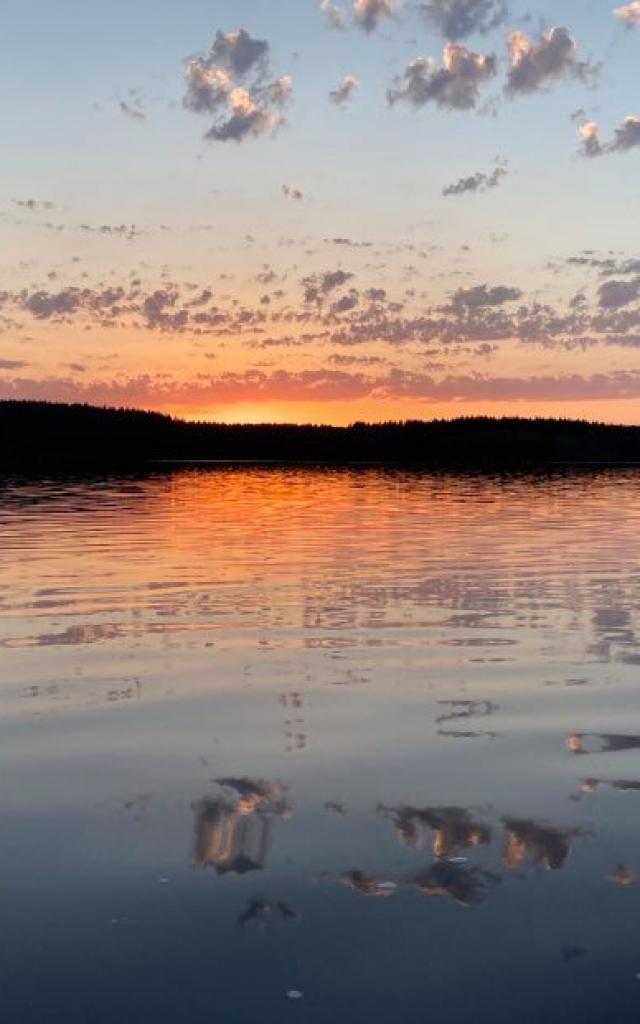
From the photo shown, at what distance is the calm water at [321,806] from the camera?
259 inches

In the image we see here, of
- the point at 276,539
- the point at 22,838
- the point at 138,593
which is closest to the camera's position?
the point at 22,838

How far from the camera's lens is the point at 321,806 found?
9570 mm

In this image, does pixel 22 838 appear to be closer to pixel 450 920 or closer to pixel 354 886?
pixel 354 886

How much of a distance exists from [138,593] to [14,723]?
1085 cm

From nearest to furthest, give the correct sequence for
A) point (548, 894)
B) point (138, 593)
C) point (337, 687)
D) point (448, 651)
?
point (548, 894), point (337, 687), point (448, 651), point (138, 593)

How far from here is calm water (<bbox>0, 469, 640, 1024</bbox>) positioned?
21.5ft

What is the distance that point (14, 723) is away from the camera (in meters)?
12.6

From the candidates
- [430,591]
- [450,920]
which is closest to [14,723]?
[450,920]

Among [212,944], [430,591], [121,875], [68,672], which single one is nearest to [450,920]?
[212,944]

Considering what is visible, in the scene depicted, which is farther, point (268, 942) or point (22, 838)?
point (22, 838)

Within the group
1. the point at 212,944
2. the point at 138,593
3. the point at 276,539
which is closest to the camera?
the point at 212,944

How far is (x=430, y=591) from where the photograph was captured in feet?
77.5

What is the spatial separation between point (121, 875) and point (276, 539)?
29864mm

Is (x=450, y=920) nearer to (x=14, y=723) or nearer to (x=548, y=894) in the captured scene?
(x=548, y=894)
